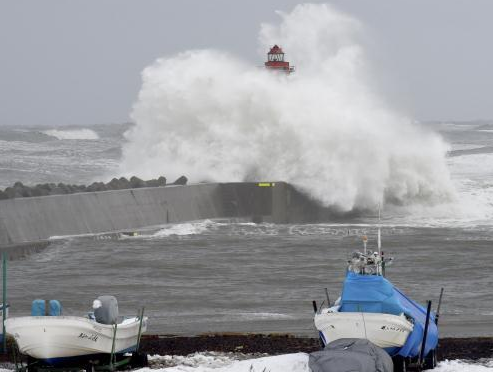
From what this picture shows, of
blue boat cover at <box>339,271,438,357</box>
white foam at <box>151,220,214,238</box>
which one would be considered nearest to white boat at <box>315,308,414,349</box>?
blue boat cover at <box>339,271,438,357</box>

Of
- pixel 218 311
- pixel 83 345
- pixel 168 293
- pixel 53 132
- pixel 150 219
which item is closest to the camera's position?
pixel 83 345

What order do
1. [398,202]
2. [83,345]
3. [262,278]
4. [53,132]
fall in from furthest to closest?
1. [53,132]
2. [398,202]
3. [262,278]
4. [83,345]

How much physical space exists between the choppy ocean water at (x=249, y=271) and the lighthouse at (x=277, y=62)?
7.92 meters

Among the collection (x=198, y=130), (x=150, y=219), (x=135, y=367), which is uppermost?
(x=198, y=130)

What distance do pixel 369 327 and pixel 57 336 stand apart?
Answer: 253cm

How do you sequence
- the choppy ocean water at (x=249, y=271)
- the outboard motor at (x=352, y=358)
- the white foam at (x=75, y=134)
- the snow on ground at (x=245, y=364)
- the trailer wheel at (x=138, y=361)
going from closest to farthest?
the outboard motor at (x=352, y=358) < the snow on ground at (x=245, y=364) < the trailer wheel at (x=138, y=361) < the choppy ocean water at (x=249, y=271) < the white foam at (x=75, y=134)

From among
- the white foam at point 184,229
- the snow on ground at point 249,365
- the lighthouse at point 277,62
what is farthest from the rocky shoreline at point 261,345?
the lighthouse at point 277,62

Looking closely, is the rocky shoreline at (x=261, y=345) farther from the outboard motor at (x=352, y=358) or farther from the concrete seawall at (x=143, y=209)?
the concrete seawall at (x=143, y=209)

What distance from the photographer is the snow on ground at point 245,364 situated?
919 cm

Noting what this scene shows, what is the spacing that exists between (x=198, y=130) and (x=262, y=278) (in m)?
14.0

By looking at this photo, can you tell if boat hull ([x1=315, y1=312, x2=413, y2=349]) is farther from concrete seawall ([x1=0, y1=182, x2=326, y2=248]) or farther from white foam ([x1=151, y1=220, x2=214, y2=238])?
white foam ([x1=151, y1=220, x2=214, y2=238])

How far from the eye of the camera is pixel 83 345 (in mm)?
9141

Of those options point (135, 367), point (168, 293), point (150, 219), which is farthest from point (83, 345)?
point (150, 219)

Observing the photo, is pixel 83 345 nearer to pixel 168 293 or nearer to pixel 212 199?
pixel 168 293
